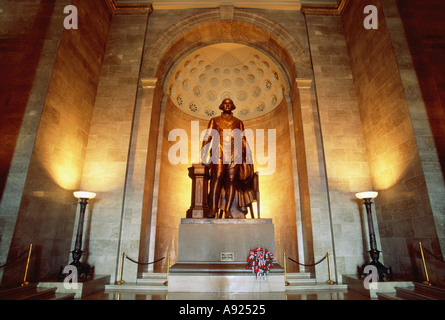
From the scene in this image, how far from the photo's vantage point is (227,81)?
1116cm

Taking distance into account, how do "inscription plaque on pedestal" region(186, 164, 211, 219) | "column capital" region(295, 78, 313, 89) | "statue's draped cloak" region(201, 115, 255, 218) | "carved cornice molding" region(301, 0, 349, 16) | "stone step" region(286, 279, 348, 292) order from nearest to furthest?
"stone step" region(286, 279, 348, 292) < "inscription plaque on pedestal" region(186, 164, 211, 219) < "statue's draped cloak" region(201, 115, 255, 218) < "column capital" region(295, 78, 313, 89) < "carved cornice molding" region(301, 0, 349, 16)

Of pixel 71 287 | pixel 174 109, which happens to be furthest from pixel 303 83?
pixel 71 287

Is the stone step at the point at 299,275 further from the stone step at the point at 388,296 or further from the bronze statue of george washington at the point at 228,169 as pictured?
the bronze statue of george washington at the point at 228,169

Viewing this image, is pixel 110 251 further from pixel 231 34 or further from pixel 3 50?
pixel 231 34

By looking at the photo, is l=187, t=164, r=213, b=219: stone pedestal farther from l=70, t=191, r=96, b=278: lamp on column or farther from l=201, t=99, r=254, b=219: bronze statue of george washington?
l=70, t=191, r=96, b=278: lamp on column

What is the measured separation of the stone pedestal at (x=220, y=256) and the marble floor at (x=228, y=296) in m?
0.18

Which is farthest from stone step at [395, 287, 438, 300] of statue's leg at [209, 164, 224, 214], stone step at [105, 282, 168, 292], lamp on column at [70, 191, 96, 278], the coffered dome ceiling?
the coffered dome ceiling

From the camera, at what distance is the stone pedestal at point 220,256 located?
4.86m

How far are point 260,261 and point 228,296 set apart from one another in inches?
35.6

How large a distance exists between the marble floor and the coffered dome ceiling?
24.3 feet

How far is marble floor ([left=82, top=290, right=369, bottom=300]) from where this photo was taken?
14.6ft

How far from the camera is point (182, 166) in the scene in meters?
10.2
